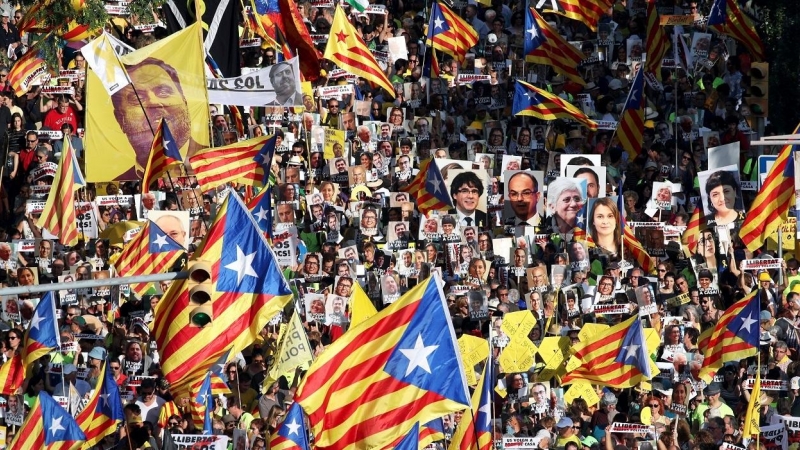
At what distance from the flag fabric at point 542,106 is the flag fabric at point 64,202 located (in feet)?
18.0

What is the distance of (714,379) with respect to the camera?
2500cm

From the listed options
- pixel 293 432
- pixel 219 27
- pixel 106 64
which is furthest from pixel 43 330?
pixel 219 27

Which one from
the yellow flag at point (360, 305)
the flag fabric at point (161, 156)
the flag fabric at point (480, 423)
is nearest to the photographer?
the flag fabric at point (480, 423)

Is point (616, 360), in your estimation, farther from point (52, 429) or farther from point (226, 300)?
point (52, 429)

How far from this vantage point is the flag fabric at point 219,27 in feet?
103

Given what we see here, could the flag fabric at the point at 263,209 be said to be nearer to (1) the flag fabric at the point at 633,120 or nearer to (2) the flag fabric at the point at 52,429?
(2) the flag fabric at the point at 52,429

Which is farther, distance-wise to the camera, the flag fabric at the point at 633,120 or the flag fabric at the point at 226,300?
the flag fabric at the point at 633,120

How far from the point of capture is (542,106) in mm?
29109

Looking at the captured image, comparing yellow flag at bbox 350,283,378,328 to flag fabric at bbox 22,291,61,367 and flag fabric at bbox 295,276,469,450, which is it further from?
flag fabric at bbox 295,276,469,450

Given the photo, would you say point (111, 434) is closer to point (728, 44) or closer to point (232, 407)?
point (232, 407)

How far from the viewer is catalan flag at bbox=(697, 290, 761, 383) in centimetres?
2448

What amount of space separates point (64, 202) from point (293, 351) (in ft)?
15.0

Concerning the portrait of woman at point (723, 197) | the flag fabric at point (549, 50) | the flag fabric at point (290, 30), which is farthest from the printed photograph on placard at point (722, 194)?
the flag fabric at point (290, 30)

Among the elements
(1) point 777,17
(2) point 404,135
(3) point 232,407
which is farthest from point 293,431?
(1) point 777,17
